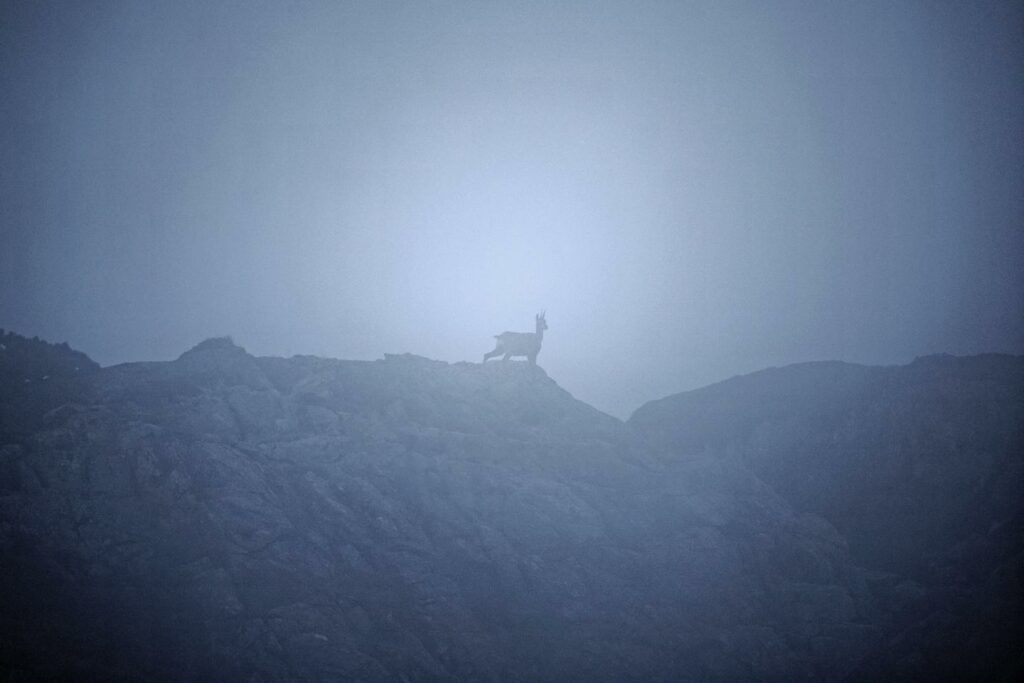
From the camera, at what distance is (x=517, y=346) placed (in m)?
50.1

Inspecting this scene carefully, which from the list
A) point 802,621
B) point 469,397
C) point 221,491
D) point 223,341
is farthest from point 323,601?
point 223,341

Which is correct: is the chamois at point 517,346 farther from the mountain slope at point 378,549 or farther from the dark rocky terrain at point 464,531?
the mountain slope at point 378,549

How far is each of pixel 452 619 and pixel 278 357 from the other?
3080 cm

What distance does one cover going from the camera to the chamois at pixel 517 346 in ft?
164

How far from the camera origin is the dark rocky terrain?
920 inches

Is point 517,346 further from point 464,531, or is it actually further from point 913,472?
point 913,472

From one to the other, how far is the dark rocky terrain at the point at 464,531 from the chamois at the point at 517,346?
145cm

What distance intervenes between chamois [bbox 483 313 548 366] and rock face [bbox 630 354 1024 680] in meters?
13.9

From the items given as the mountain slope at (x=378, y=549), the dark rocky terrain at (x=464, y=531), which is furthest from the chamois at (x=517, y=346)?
the mountain slope at (x=378, y=549)

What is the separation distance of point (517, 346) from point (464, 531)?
21.7m

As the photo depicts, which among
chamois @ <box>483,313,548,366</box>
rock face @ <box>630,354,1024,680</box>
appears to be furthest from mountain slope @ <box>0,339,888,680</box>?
chamois @ <box>483,313,548,366</box>

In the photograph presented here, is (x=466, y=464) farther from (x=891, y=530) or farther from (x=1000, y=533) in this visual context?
(x=1000, y=533)

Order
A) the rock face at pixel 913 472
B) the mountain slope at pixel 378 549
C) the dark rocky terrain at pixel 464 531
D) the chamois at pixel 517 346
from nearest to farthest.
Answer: the mountain slope at pixel 378 549, the dark rocky terrain at pixel 464 531, the rock face at pixel 913 472, the chamois at pixel 517 346

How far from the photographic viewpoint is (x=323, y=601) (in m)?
24.8
